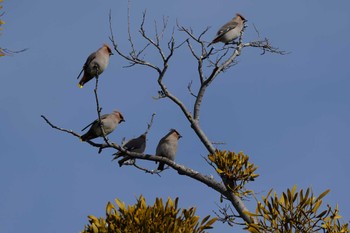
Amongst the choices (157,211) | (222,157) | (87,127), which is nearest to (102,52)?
(87,127)

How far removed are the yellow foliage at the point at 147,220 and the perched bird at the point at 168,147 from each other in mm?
4338

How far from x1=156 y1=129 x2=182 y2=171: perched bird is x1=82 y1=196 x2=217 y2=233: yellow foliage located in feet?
14.2

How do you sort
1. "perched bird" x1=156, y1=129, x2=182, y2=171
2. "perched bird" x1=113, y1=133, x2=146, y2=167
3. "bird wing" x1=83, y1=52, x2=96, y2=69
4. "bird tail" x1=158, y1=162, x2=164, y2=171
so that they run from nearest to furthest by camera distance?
"bird tail" x1=158, y1=162, x2=164, y2=171 < "perched bird" x1=113, y1=133, x2=146, y2=167 < "perched bird" x1=156, y1=129, x2=182, y2=171 < "bird wing" x1=83, y1=52, x2=96, y2=69

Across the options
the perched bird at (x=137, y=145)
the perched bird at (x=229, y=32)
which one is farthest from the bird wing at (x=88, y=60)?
the perched bird at (x=229, y=32)

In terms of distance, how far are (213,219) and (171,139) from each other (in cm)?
492

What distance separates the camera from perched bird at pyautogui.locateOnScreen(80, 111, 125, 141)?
38.0 feet

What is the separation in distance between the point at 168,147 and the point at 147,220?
495cm

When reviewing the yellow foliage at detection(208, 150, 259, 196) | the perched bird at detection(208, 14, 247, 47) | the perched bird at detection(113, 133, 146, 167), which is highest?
the perched bird at detection(208, 14, 247, 47)

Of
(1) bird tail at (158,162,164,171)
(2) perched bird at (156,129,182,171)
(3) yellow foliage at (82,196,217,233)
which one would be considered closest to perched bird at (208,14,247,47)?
(2) perched bird at (156,129,182,171)

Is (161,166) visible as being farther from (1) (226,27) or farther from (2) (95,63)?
(1) (226,27)

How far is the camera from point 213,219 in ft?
26.3

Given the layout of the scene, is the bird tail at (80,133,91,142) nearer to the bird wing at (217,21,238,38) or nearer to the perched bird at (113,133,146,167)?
the perched bird at (113,133,146,167)

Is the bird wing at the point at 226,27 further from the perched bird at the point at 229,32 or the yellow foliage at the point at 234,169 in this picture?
the yellow foliage at the point at 234,169

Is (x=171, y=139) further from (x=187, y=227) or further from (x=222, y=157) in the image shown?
(x=187, y=227)
